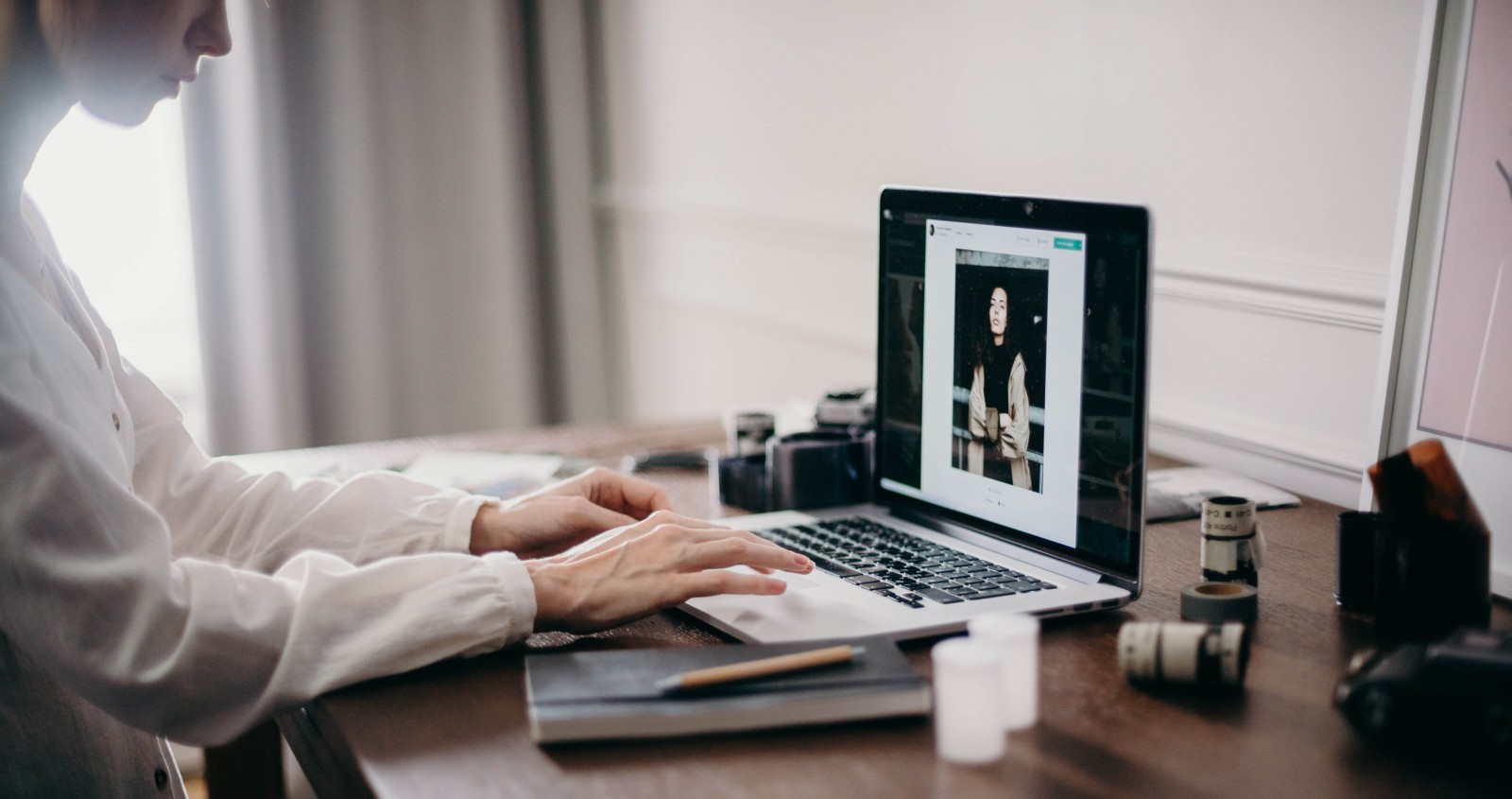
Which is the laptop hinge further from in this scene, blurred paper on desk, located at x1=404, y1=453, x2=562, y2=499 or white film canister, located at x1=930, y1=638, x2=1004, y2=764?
blurred paper on desk, located at x1=404, y1=453, x2=562, y2=499

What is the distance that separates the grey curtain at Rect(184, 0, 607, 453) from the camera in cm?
281

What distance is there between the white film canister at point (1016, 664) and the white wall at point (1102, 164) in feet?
2.31

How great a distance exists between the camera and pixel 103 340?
3.87 ft

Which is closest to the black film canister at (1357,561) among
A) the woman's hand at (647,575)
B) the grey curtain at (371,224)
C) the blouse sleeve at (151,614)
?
the woman's hand at (647,575)

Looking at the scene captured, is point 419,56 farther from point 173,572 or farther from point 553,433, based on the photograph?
point 173,572

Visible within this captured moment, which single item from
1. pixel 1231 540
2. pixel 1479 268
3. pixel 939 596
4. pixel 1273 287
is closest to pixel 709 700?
pixel 939 596

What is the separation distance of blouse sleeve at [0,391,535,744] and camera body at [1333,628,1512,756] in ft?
1.97

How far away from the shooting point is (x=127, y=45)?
93 cm

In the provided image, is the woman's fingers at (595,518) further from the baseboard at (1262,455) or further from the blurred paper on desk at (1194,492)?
the baseboard at (1262,455)

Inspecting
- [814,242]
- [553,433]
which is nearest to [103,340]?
[553,433]

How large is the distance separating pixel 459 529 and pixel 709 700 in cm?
43

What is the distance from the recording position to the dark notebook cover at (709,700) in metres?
0.77

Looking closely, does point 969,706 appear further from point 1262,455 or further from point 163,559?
A: point 1262,455

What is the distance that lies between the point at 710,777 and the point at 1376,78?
994mm
